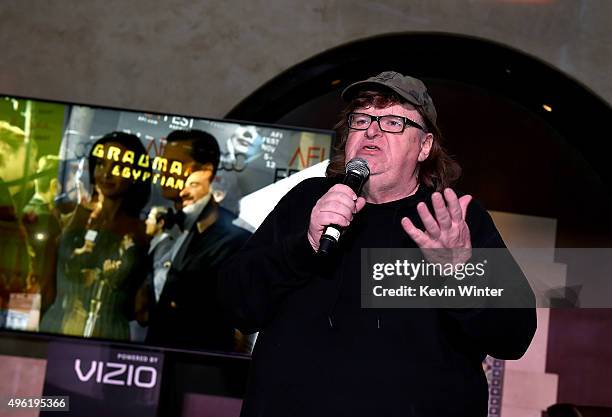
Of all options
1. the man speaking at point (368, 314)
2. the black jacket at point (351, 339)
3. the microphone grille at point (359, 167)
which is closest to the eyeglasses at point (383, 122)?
the man speaking at point (368, 314)

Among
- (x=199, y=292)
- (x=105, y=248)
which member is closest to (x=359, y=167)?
(x=199, y=292)

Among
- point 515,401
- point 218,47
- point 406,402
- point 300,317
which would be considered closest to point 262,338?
point 300,317

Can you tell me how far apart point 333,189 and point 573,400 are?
309 centimetres

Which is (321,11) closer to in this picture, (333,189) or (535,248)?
(535,248)

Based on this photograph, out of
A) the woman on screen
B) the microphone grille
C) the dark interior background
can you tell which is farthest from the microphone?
the dark interior background

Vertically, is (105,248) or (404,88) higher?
(404,88)

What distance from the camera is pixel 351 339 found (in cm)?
155

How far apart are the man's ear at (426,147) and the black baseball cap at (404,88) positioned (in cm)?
5

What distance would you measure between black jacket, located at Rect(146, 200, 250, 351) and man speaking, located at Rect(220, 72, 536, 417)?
55.7 inches

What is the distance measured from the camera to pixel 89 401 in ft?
10.1

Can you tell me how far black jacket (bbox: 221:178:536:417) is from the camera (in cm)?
151

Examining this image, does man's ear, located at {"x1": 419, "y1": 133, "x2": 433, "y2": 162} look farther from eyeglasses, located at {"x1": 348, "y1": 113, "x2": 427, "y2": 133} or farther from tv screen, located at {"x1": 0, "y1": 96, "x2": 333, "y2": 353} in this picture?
tv screen, located at {"x1": 0, "y1": 96, "x2": 333, "y2": 353}

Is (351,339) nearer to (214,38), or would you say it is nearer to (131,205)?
(131,205)

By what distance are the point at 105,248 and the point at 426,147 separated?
67.5 inches
